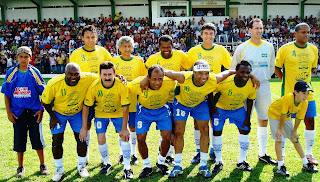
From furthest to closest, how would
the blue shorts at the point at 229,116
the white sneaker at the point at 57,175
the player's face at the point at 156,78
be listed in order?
the blue shorts at the point at 229,116 < the white sneaker at the point at 57,175 < the player's face at the point at 156,78

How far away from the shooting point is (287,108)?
4.77 meters

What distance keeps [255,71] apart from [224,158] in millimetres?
1736

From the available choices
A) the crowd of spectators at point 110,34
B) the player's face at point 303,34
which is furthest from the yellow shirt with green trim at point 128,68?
the crowd of spectators at point 110,34

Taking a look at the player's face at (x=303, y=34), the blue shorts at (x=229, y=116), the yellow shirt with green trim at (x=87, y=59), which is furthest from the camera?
the yellow shirt with green trim at (x=87, y=59)

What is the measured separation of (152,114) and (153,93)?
1.20 feet

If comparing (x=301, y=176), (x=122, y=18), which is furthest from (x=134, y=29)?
(x=301, y=176)

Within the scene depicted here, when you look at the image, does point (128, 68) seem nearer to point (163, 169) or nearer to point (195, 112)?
point (195, 112)

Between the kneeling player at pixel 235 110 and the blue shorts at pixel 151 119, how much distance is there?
84 centimetres

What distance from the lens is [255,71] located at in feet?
18.0

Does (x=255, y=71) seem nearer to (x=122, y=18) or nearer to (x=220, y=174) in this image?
(x=220, y=174)

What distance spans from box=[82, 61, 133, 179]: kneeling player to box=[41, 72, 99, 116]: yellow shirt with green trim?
0.15 metres

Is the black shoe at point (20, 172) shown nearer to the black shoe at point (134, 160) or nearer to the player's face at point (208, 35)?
the black shoe at point (134, 160)

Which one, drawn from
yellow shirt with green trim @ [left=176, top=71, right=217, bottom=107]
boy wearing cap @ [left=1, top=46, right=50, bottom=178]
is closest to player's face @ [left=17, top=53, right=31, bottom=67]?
Result: boy wearing cap @ [left=1, top=46, right=50, bottom=178]

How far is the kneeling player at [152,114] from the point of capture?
16.1 feet
